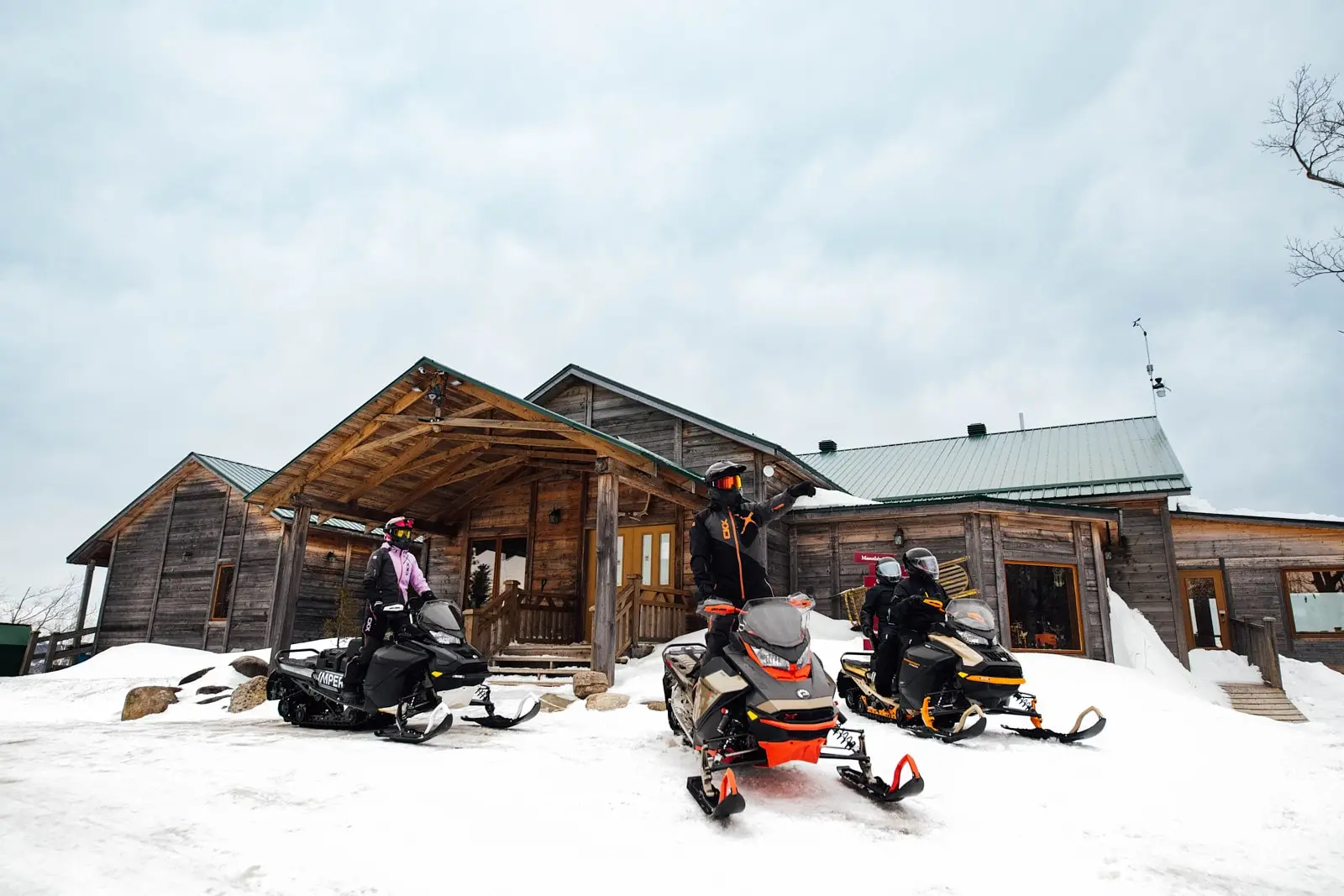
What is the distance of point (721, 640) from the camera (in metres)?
4.55

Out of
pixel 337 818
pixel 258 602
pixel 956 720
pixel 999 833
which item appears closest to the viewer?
pixel 337 818

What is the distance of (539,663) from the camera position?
10.7 metres

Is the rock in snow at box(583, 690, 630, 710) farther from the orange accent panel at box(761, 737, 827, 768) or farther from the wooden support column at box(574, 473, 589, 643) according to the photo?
the wooden support column at box(574, 473, 589, 643)

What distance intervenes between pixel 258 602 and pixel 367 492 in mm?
8977

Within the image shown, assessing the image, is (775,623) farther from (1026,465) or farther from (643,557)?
(1026,465)

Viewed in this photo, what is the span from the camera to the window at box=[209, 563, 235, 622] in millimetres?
18750

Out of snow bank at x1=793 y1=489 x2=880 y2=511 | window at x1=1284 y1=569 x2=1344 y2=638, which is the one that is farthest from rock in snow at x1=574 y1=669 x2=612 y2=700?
window at x1=1284 y1=569 x2=1344 y2=638

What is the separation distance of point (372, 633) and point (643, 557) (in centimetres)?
730

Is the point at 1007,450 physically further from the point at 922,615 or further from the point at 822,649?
the point at 922,615

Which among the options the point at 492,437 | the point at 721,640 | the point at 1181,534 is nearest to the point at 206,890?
the point at 721,640

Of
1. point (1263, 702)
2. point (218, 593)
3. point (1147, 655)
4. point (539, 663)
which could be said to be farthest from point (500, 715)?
point (218, 593)

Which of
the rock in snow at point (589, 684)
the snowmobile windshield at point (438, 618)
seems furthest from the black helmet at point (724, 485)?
the rock in snow at point (589, 684)

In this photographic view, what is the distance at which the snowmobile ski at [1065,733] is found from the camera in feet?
20.4

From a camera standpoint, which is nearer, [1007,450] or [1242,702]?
[1242,702]
